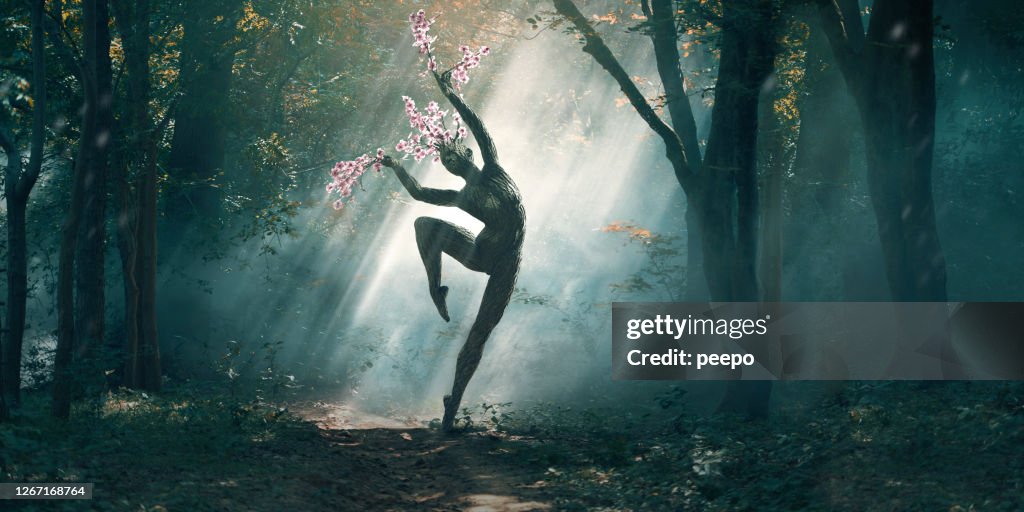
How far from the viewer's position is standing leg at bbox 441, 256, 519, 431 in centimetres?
1343

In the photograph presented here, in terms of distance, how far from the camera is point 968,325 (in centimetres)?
1383

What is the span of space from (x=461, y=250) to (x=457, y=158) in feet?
4.42

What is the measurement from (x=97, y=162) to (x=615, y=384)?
50.5 feet

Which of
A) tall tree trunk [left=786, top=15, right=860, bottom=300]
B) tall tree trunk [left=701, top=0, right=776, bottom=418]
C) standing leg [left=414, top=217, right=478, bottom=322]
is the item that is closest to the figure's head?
standing leg [left=414, top=217, right=478, bottom=322]

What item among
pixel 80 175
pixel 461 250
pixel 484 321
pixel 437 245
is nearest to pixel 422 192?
pixel 437 245

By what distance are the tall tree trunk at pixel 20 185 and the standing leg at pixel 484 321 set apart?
20.7 feet

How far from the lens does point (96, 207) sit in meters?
14.6

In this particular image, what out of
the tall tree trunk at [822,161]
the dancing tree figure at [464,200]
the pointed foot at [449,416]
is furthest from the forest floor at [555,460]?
the tall tree trunk at [822,161]

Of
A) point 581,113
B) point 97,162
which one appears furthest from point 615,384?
point 581,113

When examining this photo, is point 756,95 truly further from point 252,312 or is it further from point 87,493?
point 252,312

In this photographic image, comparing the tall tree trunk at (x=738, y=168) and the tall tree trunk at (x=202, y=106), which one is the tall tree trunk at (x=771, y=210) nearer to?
the tall tree trunk at (x=738, y=168)

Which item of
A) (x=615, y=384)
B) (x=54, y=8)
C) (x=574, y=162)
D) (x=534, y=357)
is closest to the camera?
(x=54, y=8)

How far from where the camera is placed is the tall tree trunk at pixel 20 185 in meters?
12.1
